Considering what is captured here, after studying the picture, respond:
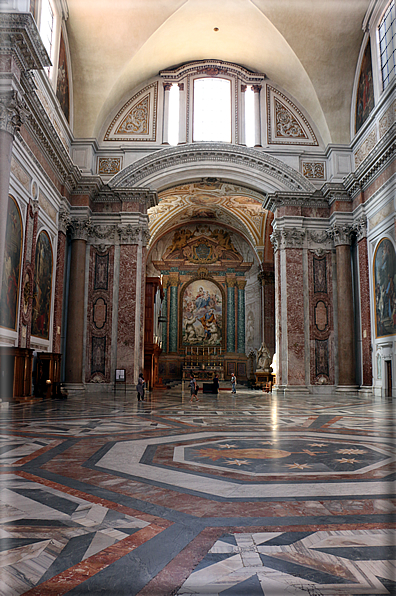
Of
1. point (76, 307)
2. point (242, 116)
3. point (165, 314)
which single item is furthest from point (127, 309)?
point (165, 314)

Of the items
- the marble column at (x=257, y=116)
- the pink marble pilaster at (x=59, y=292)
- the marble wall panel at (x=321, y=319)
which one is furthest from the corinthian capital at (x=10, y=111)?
the marble wall panel at (x=321, y=319)

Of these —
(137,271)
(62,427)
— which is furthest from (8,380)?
(137,271)

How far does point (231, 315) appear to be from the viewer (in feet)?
100

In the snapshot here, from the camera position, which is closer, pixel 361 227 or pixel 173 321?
pixel 361 227

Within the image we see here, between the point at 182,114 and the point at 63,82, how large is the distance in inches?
211

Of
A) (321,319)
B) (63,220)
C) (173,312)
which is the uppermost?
(63,220)

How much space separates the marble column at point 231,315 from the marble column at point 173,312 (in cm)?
361

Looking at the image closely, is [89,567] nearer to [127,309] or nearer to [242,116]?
[127,309]

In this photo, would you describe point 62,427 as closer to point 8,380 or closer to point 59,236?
point 8,380

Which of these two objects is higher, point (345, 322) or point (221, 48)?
point (221, 48)

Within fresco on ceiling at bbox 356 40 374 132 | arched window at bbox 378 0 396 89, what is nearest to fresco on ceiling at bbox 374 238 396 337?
arched window at bbox 378 0 396 89

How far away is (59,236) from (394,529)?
16145mm

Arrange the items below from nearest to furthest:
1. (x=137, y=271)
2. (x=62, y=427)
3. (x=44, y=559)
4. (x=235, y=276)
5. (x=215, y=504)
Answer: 1. (x=44, y=559)
2. (x=215, y=504)
3. (x=62, y=427)
4. (x=137, y=271)
5. (x=235, y=276)

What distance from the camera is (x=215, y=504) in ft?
8.12
